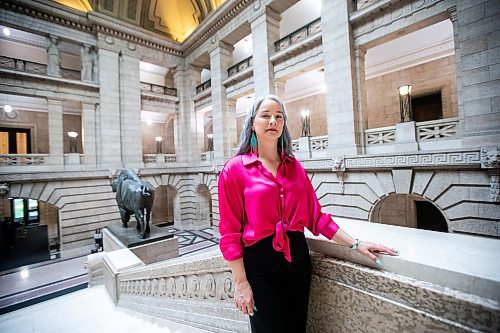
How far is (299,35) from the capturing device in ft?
33.0

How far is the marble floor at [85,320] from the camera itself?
337 centimetres

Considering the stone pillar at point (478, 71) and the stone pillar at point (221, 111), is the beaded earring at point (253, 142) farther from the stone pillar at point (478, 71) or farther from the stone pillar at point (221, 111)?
the stone pillar at point (221, 111)

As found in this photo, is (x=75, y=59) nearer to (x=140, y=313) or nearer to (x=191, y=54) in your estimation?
(x=191, y=54)

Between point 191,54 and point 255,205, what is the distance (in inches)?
674

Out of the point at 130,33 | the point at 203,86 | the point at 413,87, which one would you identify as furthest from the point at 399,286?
the point at 130,33

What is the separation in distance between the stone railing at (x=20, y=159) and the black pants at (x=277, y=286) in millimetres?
14495

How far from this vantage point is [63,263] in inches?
421

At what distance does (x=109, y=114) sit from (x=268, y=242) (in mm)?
14868

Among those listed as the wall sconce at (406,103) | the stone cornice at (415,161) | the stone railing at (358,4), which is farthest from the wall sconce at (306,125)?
the stone railing at (358,4)

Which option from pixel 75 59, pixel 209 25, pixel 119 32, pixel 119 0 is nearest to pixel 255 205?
pixel 209 25

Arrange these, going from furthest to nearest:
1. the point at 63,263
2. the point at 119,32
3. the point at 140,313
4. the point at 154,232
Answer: the point at 119,32 → the point at 63,263 → the point at 154,232 → the point at 140,313

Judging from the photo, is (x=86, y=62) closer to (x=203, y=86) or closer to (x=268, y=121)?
(x=203, y=86)

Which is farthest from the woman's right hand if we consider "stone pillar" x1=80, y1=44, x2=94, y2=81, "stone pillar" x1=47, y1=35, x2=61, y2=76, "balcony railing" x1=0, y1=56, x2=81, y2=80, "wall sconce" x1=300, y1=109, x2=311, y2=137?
"stone pillar" x1=80, y1=44, x2=94, y2=81

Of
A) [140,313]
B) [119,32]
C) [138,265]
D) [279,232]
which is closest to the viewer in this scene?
[279,232]
